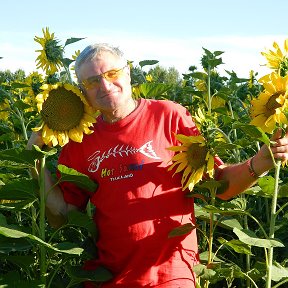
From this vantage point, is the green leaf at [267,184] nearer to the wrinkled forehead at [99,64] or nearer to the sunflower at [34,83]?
the wrinkled forehead at [99,64]

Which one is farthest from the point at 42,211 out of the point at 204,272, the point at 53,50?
the point at 53,50

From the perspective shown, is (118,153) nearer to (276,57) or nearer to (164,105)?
(164,105)

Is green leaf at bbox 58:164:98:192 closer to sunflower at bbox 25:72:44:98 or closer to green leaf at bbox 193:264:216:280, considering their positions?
green leaf at bbox 193:264:216:280

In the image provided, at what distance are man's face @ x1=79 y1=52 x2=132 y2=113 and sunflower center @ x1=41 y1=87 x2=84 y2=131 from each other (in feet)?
0.20

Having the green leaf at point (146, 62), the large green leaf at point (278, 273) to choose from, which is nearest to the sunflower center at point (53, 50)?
the green leaf at point (146, 62)

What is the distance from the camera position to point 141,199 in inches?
84.7

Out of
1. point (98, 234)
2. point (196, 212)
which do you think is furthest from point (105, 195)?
point (196, 212)

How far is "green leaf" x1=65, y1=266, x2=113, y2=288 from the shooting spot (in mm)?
2146

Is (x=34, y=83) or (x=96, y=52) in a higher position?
(x=96, y=52)

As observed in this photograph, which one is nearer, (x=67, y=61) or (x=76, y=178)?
(x=76, y=178)

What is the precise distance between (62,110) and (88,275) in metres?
0.58

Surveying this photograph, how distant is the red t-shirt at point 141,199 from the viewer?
2.15 m

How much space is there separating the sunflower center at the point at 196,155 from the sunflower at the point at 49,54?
1.23m

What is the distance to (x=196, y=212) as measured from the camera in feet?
7.59
